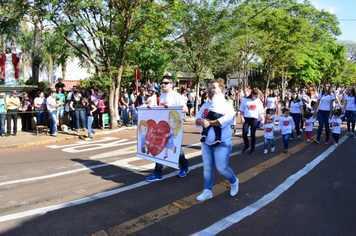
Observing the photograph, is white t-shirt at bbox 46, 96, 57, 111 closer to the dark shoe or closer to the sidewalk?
the sidewalk

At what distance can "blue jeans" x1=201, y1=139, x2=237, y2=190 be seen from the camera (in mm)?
4695

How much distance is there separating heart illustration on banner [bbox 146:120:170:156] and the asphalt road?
690 millimetres

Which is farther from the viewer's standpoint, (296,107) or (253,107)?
(296,107)

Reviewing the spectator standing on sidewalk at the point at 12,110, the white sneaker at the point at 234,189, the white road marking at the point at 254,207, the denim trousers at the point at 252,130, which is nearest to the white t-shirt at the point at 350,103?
the denim trousers at the point at 252,130

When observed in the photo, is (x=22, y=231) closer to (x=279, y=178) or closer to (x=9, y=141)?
(x=279, y=178)

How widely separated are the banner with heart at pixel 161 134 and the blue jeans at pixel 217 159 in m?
0.75

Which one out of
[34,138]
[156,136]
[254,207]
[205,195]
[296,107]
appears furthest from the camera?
[34,138]

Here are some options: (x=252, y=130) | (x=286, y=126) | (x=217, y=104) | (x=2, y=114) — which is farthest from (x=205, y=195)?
(x=2, y=114)

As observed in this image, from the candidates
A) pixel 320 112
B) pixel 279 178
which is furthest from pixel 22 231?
pixel 320 112

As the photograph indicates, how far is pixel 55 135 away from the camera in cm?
1216

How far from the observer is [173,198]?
197 inches

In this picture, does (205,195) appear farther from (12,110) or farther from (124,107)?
(124,107)

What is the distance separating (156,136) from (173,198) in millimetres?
1457

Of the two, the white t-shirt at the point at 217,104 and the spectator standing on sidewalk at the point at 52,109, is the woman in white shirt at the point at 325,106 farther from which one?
the spectator standing on sidewalk at the point at 52,109
